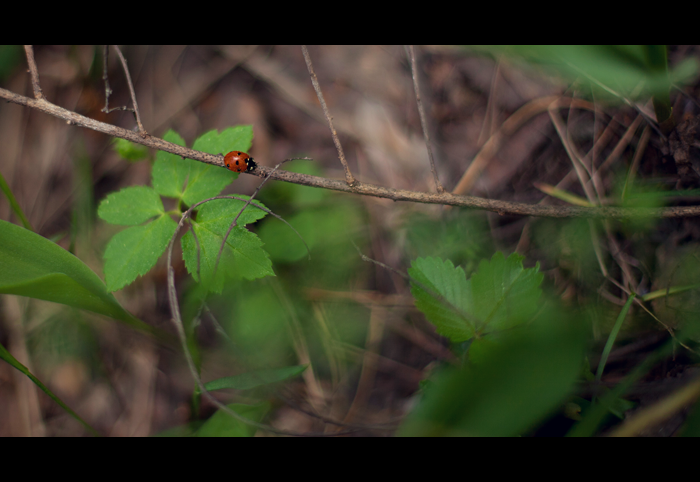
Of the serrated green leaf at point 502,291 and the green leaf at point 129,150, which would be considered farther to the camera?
the green leaf at point 129,150

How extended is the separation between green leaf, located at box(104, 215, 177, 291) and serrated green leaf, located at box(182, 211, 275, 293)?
11 centimetres

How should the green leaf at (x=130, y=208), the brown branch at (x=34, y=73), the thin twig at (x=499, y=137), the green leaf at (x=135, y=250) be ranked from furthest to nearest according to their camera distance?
the thin twig at (x=499, y=137)
the green leaf at (x=130, y=208)
the green leaf at (x=135, y=250)
the brown branch at (x=34, y=73)

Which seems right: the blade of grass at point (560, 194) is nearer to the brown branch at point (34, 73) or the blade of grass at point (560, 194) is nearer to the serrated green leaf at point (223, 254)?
the serrated green leaf at point (223, 254)

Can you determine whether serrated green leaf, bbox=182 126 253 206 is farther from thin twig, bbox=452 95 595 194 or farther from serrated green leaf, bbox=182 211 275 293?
thin twig, bbox=452 95 595 194

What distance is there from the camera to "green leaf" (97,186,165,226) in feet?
4.78

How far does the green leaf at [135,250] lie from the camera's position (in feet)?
4.45

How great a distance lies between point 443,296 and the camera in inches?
53.6

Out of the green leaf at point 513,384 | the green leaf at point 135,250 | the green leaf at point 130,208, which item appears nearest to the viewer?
the green leaf at point 513,384

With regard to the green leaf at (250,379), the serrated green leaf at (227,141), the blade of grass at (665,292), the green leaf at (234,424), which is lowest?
the green leaf at (234,424)

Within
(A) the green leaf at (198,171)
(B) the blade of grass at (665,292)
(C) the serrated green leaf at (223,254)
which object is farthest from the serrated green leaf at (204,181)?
(B) the blade of grass at (665,292)

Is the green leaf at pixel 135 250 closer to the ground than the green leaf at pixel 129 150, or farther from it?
closer to the ground

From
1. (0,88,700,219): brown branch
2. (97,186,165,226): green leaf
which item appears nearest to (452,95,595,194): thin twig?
(0,88,700,219): brown branch

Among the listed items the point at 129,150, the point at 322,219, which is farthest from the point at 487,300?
the point at 129,150

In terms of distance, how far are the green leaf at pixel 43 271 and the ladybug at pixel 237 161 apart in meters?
0.63
